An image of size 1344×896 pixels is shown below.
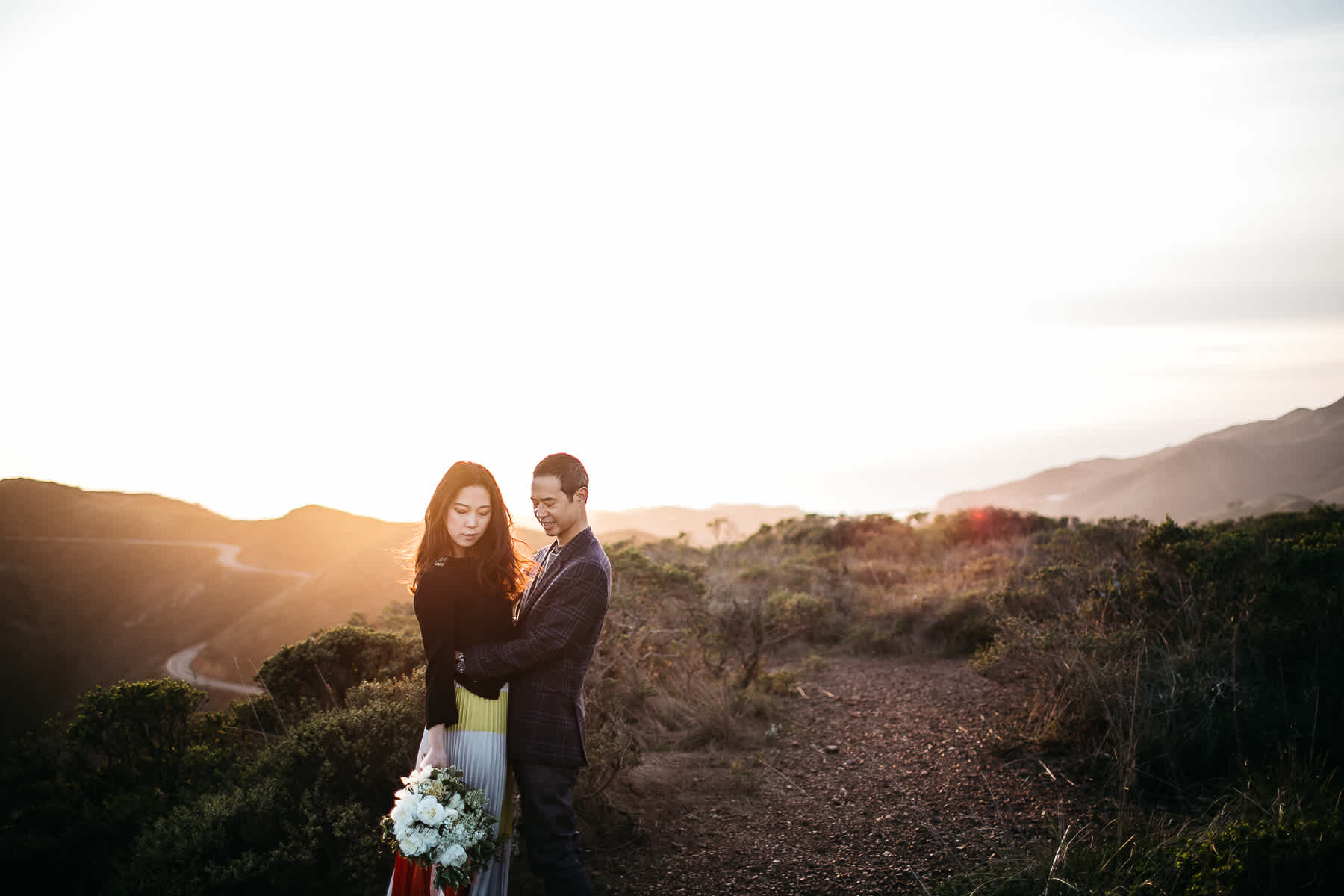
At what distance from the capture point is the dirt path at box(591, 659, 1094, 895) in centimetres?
380

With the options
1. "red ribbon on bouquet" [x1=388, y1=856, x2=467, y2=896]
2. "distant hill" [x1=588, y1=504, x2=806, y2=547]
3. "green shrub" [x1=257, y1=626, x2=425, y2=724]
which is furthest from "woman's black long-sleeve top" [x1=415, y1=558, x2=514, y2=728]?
"distant hill" [x1=588, y1=504, x2=806, y2=547]

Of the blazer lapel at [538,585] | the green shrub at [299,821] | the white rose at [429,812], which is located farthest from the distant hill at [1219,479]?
the white rose at [429,812]

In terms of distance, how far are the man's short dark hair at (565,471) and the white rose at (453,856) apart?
1313 mm

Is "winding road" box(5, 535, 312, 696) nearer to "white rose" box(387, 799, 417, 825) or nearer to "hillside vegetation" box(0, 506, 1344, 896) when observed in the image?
"hillside vegetation" box(0, 506, 1344, 896)

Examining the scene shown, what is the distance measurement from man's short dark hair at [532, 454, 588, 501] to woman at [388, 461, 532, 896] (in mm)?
273

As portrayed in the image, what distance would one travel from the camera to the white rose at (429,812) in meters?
2.27

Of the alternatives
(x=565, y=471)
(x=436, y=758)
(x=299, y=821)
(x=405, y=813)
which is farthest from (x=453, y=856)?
(x=299, y=821)

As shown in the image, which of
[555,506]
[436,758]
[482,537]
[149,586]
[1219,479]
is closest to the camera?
[436,758]

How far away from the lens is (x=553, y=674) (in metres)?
2.70

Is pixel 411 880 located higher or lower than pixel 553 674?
lower

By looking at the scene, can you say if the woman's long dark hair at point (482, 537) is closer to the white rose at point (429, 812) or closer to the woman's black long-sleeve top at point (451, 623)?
the woman's black long-sleeve top at point (451, 623)

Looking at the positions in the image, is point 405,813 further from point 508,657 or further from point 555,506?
point 555,506

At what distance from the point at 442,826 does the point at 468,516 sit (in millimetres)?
1131

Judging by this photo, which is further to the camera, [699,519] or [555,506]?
[699,519]
